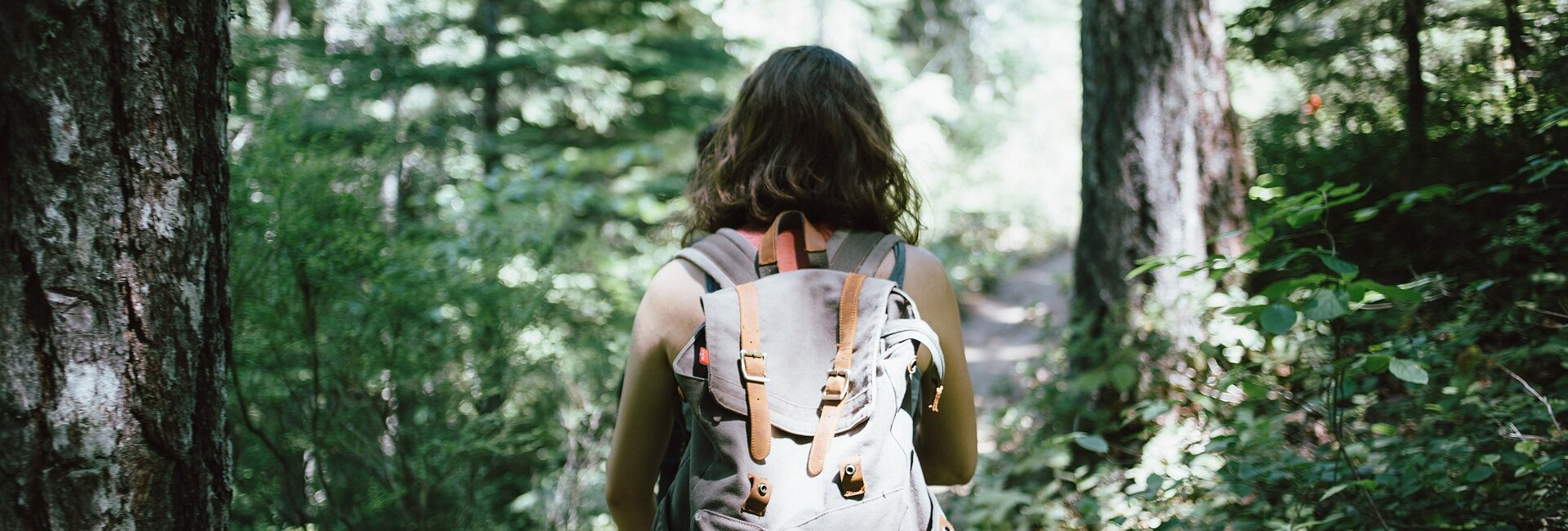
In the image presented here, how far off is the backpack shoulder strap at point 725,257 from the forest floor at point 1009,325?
2.97 meters

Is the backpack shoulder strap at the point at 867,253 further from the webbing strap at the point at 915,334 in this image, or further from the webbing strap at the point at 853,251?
the webbing strap at the point at 915,334

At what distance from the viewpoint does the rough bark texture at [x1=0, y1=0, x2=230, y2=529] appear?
49.2 inches

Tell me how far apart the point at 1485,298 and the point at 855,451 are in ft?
7.21

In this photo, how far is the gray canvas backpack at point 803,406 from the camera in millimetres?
1372

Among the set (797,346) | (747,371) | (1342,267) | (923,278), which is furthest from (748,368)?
(1342,267)

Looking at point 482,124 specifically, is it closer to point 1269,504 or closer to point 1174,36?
point 1174,36

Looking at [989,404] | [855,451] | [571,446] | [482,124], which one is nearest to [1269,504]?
[855,451]

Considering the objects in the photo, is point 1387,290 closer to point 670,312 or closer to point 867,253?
point 867,253

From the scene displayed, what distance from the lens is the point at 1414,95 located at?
282 centimetres

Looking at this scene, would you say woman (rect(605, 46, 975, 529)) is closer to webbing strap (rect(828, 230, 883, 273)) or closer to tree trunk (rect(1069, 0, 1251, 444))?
webbing strap (rect(828, 230, 883, 273))

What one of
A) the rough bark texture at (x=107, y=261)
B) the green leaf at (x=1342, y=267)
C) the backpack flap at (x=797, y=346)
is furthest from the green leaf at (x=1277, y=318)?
the rough bark texture at (x=107, y=261)

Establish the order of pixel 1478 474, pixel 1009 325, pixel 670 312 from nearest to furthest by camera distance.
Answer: pixel 670 312, pixel 1478 474, pixel 1009 325

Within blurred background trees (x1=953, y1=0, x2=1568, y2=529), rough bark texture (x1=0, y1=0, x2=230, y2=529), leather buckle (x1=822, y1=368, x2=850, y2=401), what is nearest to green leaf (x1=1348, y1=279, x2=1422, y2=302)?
blurred background trees (x1=953, y1=0, x2=1568, y2=529)

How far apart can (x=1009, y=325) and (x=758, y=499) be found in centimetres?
829
